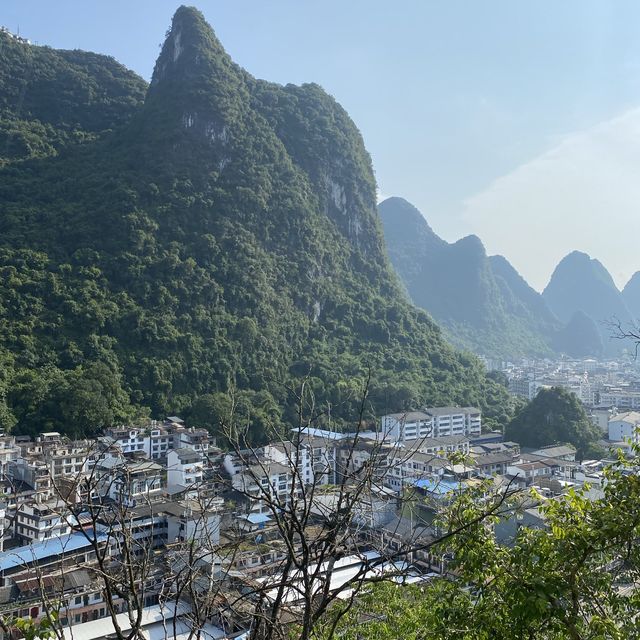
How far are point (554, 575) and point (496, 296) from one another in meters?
93.9

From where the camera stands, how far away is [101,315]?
86.3 ft

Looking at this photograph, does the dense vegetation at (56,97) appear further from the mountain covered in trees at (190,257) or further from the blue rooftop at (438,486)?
the blue rooftop at (438,486)

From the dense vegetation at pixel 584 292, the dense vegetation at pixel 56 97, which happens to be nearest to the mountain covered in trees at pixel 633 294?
the dense vegetation at pixel 584 292

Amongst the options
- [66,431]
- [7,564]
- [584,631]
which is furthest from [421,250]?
[584,631]

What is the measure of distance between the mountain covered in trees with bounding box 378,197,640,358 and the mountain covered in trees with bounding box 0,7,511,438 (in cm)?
3827

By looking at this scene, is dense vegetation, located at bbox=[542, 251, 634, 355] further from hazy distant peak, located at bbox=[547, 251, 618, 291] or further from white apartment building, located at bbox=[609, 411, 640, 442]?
white apartment building, located at bbox=[609, 411, 640, 442]

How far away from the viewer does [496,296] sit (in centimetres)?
9181

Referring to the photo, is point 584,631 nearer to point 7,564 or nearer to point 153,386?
point 7,564

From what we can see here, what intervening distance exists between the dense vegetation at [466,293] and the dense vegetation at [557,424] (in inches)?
1967

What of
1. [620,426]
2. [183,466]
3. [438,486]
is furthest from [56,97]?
[438,486]

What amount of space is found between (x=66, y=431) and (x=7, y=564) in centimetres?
948

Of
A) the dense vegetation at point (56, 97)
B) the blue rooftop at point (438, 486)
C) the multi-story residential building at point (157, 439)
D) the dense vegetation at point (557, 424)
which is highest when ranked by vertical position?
the dense vegetation at point (56, 97)

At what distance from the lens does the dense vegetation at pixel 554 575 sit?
2352 mm

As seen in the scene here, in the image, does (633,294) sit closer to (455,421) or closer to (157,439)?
(455,421)
